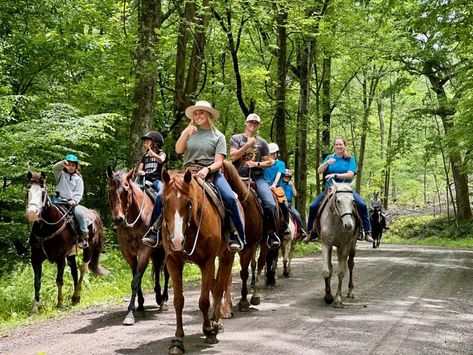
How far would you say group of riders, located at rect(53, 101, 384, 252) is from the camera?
6.84m

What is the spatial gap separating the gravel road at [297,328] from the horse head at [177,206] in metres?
1.45

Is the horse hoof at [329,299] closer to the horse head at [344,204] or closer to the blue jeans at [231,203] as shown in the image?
the horse head at [344,204]

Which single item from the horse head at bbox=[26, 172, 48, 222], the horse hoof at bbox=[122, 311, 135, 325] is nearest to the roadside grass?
the horse hoof at bbox=[122, 311, 135, 325]

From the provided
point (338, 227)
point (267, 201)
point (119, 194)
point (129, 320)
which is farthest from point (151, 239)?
point (338, 227)

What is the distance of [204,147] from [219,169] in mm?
373

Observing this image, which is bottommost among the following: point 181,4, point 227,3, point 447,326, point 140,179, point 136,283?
point 447,326

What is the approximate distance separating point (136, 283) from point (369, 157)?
48834 millimetres

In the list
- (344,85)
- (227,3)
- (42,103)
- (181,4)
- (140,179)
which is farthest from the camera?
(344,85)

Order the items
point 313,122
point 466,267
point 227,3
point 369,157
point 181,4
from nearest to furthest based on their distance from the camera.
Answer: point 466,267 < point 227,3 < point 181,4 < point 313,122 < point 369,157

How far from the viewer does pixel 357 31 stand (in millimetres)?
26391

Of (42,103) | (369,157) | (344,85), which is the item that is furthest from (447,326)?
(369,157)

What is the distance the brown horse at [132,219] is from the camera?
8.25 m

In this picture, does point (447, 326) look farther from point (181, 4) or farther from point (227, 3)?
point (181, 4)

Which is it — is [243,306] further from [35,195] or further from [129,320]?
[35,195]
